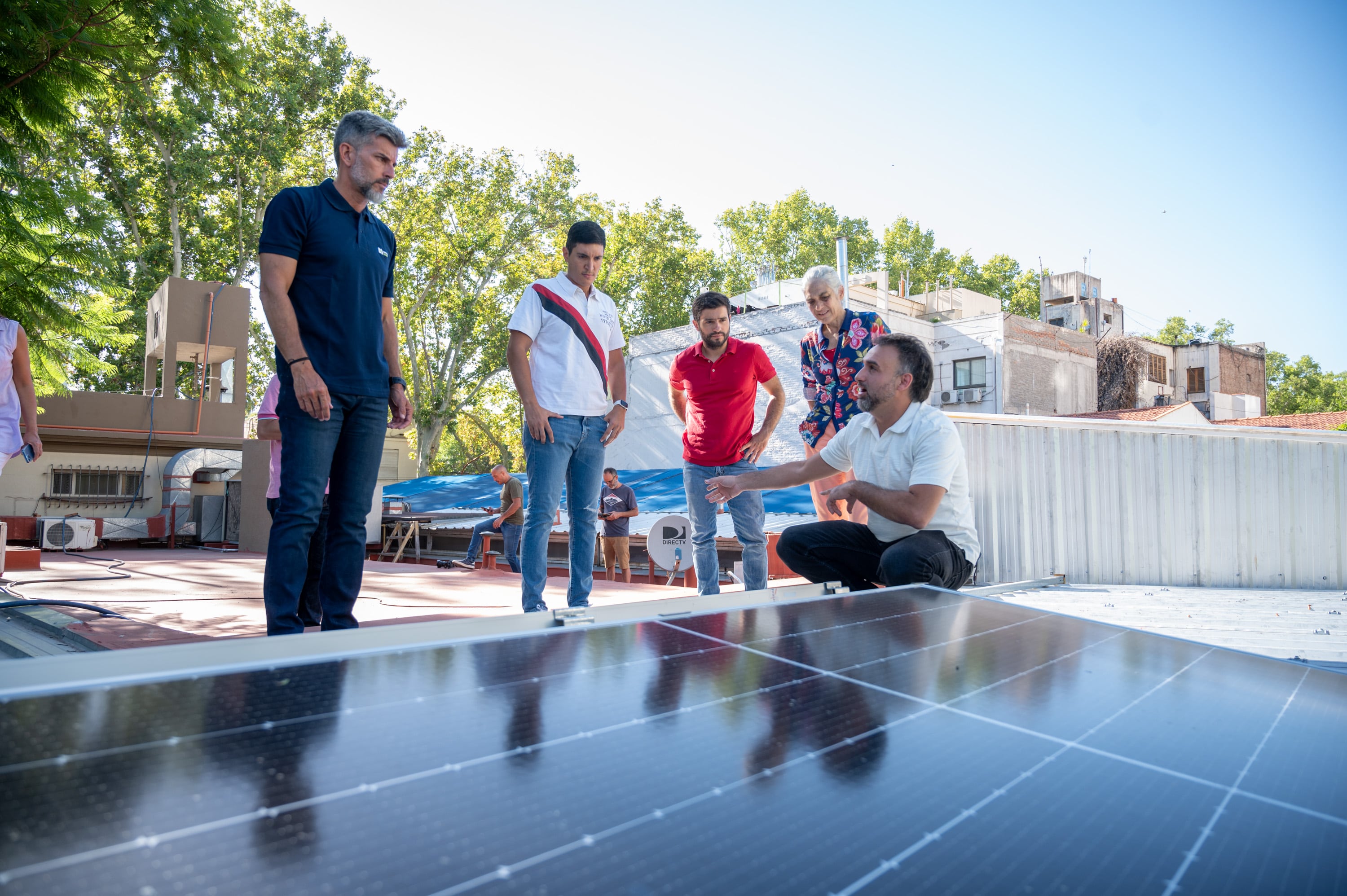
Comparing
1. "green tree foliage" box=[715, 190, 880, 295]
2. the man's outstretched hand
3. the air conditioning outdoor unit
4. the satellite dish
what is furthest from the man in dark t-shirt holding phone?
"green tree foliage" box=[715, 190, 880, 295]

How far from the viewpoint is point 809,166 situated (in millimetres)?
51344

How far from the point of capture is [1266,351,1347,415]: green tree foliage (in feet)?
233

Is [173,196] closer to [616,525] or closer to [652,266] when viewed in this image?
[652,266]

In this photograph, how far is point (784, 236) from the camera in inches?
2012

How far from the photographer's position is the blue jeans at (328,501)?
116 inches

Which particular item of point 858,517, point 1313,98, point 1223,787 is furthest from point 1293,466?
point 1313,98

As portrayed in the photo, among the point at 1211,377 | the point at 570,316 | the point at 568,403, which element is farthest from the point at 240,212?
the point at 1211,377

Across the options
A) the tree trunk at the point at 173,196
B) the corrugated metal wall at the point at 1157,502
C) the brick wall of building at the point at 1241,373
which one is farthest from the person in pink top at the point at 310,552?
the brick wall of building at the point at 1241,373

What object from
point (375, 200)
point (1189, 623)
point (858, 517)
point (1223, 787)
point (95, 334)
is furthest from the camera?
point (95, 334)

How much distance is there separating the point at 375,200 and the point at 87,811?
2892 millimetres

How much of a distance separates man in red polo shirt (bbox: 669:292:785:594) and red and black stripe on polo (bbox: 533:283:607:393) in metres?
0.61

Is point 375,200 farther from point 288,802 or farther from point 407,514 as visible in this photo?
point 407,514

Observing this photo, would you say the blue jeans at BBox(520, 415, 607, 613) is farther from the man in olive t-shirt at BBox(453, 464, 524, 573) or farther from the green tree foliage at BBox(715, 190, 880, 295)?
the green tree foliage at BBox(715, 190, 880, 295)

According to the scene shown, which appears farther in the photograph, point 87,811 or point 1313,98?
point 1313,98
